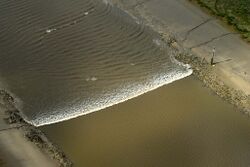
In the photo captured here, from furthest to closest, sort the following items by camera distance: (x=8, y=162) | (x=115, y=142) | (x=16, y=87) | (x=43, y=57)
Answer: (x=43, y=57)
(x=16, y=87)
(x=115, y=142)
(x=8, y=162)

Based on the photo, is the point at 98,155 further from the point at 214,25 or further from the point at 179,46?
the point at 214,25

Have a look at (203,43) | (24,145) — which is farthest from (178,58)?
(24,145)

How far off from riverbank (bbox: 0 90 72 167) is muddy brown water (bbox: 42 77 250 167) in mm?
386

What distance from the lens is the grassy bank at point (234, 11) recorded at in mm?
20531

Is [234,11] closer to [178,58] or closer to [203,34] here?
[203,34]

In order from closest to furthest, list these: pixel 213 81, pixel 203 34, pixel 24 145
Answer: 1. pixel 24 145
2. pixel 213 81
3. pixel 203 34

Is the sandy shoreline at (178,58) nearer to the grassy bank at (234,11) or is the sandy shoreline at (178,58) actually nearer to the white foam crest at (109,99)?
the white foam crest at (109,99)

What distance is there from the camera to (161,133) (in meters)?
16.0

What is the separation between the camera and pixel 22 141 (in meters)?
15.3

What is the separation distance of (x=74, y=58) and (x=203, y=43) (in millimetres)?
5017

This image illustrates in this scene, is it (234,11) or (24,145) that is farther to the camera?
(234,11)

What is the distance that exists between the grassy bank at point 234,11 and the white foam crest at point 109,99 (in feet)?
10.9

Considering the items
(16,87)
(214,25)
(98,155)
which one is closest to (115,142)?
(98,155)

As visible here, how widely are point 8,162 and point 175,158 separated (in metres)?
4.83
